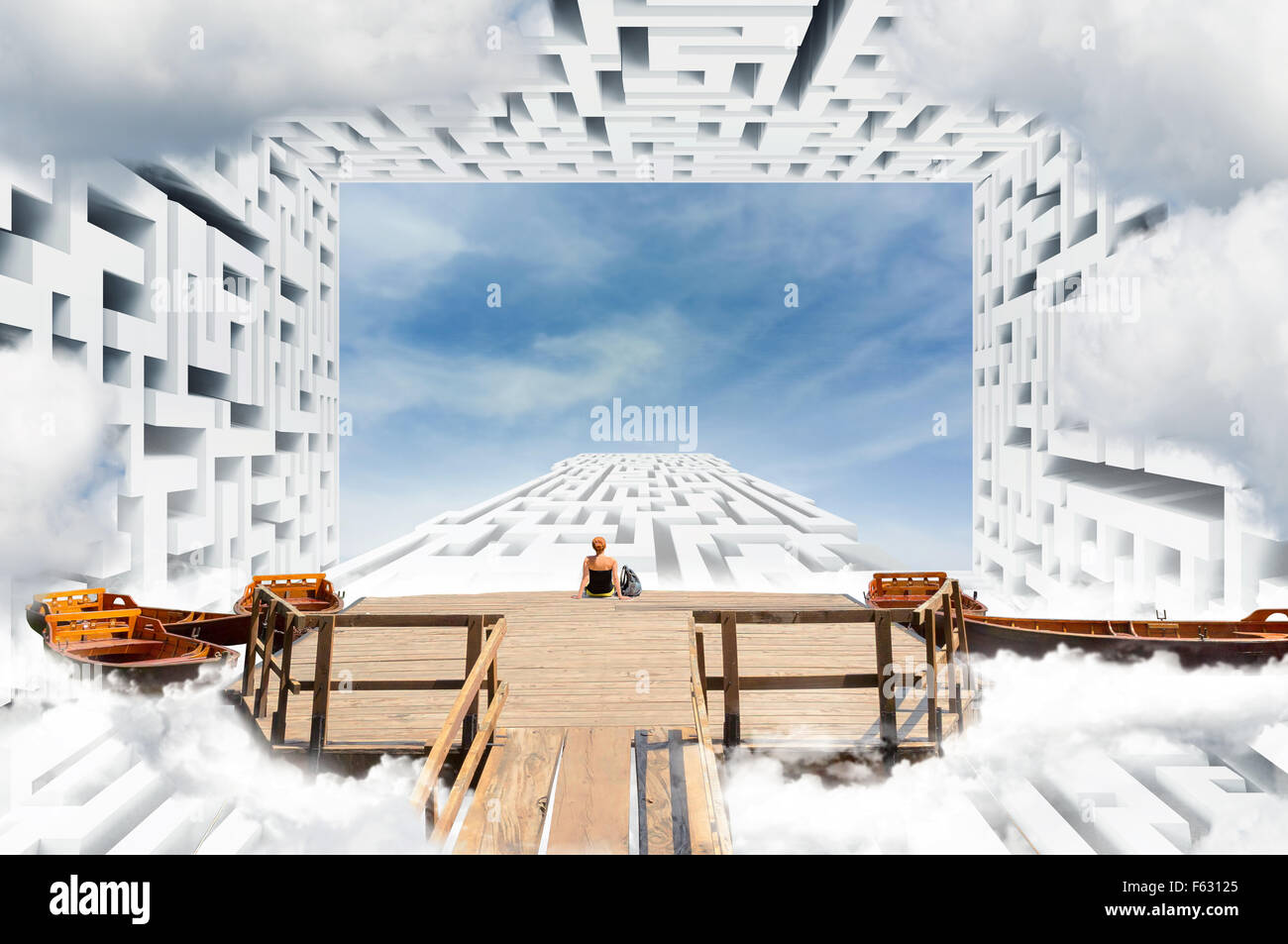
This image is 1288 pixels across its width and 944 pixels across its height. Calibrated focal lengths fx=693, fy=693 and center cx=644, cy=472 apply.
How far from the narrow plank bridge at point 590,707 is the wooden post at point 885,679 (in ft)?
0.04

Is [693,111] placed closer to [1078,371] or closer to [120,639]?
[1078,371]

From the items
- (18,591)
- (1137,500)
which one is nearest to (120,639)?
(18,591)

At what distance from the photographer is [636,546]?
1295 cm

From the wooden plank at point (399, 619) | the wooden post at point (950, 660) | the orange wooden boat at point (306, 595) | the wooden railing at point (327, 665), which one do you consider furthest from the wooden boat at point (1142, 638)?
the orange wooden boat at point (306, 595)

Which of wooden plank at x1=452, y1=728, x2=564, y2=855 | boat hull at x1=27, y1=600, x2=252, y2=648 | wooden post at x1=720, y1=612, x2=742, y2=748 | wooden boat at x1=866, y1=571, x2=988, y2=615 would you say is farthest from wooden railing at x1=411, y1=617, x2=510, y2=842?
wooden boat at x1=866, y1=571, x2=988, y2=615

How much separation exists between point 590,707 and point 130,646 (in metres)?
4.40

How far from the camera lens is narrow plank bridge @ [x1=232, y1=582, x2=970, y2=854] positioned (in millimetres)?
3270

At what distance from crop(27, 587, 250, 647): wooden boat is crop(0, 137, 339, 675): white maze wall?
0.60 meters

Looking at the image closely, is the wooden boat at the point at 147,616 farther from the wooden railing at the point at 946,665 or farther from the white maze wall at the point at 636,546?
the wooden railing at the point at 946,665

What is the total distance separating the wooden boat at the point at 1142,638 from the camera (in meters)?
5.70

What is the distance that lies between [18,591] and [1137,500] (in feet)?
42.5

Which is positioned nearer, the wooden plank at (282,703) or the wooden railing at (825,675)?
the wooden railing at (825,675)

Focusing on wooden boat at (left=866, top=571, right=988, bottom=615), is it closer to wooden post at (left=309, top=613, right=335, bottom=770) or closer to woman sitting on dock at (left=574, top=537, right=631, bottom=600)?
woman sitting on dock at (left=574, top=537, right=631, bottom=600)

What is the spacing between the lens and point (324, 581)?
7.53 metres
